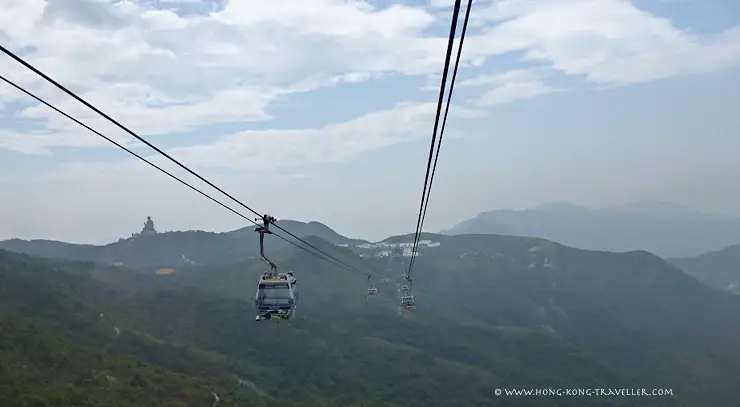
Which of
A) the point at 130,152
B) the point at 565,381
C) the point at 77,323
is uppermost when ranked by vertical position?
the point at 130,152

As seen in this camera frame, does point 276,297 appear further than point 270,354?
No

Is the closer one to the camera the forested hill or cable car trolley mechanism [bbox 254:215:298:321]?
cable car trolley mechanism [bbox 254:215:298:321]

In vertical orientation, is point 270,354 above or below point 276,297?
below

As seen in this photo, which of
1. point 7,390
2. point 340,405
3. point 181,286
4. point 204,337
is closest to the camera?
point 7,390

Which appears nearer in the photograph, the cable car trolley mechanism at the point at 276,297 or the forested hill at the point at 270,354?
the cable car trolley mechanism at the point at 276,297

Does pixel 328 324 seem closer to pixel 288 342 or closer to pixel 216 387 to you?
pixel 288 342

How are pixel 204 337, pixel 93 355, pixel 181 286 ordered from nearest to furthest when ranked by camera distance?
pixel 93 355 < pixel 204 337 < pixel 181 286

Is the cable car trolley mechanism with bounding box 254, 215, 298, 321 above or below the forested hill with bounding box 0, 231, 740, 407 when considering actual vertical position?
above

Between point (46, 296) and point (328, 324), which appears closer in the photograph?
point (46, 296)

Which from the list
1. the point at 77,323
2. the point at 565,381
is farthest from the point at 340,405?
the point at 565,381

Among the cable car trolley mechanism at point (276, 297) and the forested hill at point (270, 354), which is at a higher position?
the cable car trolley mechanism at point (276, 297)

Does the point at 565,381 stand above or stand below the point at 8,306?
below
